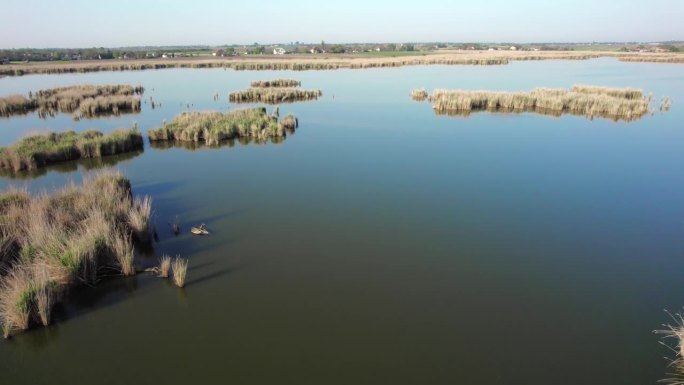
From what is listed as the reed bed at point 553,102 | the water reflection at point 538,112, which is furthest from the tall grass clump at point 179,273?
the reed bed at point 553,102

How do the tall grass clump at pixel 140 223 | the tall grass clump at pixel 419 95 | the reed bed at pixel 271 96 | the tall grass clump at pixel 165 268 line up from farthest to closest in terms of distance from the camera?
the tall grass clump at pixel 419 95 → the reed bed at pixel 271 96 → the tall grass clump at pixel 140 223 → the tall grass clump at pixel 165 268

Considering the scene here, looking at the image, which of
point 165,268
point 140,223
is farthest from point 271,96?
point 165,268

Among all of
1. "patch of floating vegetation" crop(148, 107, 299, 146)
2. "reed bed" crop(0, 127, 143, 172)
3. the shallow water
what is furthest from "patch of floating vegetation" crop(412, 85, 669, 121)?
"reed bed" crop(0, 127, 143, 172)

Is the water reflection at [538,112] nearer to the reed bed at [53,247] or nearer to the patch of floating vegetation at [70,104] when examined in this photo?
the patch of floating vegetation at [70,104]

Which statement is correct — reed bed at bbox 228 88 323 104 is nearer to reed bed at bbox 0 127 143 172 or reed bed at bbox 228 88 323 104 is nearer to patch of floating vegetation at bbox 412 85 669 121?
patch of floating vegetation at bbox 412 85 669 121

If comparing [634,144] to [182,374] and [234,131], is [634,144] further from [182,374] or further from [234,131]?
[182,374]

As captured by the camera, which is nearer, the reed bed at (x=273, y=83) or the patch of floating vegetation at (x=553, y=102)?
the patch of floating vegetation at (x=553, y=102)

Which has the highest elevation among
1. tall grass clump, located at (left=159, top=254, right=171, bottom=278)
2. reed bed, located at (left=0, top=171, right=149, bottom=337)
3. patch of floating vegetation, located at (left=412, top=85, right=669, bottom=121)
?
patch of floating vegetation, located at (left=412, top=85, right=669, bottom=121)
